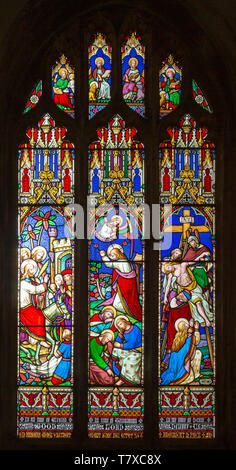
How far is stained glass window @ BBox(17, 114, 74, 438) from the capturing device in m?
5.36

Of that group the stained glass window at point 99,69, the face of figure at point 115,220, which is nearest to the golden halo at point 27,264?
the face of figure at point 115,220

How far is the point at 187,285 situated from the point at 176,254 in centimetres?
25

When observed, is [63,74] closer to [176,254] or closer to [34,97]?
[34,97]

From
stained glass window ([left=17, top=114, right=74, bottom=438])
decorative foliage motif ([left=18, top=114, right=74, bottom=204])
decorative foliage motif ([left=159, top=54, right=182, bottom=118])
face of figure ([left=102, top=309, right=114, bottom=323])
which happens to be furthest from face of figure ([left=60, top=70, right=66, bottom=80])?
face of figure ([left=102, top=309, right=114, bottom=323])

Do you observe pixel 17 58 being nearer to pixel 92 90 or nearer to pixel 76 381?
pixel 92 90

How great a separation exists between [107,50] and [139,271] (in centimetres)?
176

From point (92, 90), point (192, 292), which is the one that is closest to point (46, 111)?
point (92, 90)

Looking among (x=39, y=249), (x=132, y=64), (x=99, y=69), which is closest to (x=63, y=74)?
(x=99, y=69)

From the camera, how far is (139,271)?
5.44m

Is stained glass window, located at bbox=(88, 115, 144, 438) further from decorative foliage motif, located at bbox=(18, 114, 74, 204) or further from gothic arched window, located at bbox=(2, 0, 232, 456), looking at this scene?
decorative foliage motif, located at bbox=(18, 114, 74, 204)

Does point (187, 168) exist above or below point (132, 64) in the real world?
below

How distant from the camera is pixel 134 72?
18.1ft

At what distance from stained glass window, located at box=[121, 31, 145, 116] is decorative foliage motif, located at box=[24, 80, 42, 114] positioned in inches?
26.0

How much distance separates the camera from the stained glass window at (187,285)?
5363 millimetres
